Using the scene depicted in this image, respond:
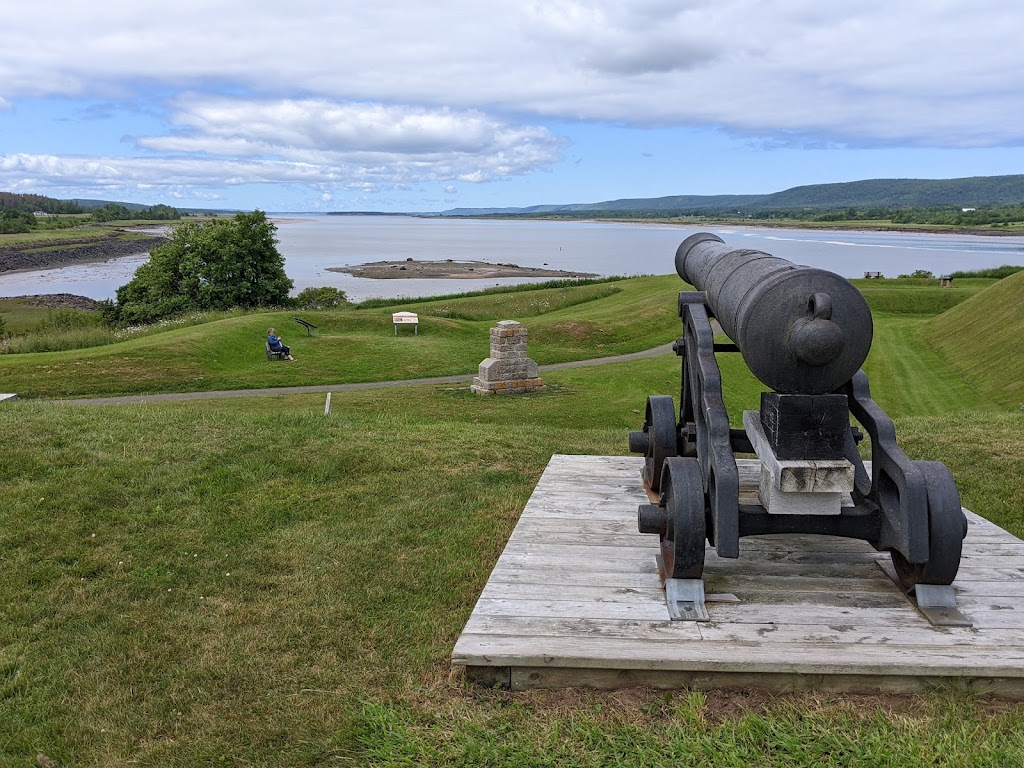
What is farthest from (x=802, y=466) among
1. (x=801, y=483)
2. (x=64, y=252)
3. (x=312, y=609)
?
(x=64, y=252)

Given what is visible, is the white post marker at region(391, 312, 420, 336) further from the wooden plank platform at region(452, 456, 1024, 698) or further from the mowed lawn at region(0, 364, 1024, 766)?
the wooden plank platform at region(452, 456, 1024, 698)

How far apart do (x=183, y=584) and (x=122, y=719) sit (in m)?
1.41

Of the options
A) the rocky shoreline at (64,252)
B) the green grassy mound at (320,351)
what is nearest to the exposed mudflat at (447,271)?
the rocky shoreline at (64,252)

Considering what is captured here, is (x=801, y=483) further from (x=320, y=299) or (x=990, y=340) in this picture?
(x=320, y=299)

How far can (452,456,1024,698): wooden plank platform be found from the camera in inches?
136

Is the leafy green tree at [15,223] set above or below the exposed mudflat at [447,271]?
above

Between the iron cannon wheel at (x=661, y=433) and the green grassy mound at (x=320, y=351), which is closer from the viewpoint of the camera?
the iron cannon wheel at (x=661, y=433)

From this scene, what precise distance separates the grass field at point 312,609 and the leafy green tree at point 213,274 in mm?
36222

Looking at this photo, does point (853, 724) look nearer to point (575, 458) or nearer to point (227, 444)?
point (575, 458)

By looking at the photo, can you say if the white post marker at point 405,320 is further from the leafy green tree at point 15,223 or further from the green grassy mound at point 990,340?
the leafy green tree at point 15,223

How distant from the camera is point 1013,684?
11.3ft

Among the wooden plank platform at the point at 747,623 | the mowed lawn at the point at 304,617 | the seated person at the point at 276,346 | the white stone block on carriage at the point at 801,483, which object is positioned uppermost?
the white stone block on carriage at the point at 801,483

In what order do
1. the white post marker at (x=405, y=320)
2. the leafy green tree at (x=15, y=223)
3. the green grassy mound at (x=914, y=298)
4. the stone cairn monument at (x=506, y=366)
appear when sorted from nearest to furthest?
1. the stone cairn monument at (x=506, y=366)
2. the white post marker at (x=405, y=320)
3. the green grassy mound at (x=914, y=298)
4. the leafy green tree at (x=15, y=223)

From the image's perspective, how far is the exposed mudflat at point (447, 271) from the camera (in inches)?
2982
